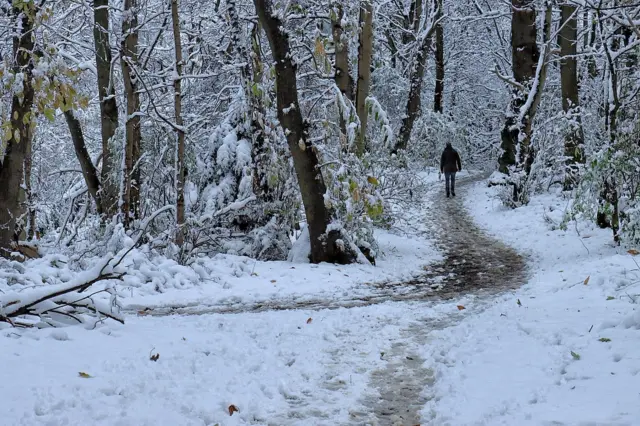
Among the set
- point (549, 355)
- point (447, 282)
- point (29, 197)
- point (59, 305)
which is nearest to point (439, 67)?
point (29, 197)

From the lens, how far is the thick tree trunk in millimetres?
11789

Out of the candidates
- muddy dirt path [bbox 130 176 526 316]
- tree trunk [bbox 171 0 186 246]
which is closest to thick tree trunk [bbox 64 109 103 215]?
tree trunk [bbox 171 0 186 246]

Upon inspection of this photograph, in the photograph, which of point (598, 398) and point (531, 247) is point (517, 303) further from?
point (531, 247)

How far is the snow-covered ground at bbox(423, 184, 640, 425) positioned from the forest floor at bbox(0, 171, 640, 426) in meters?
0.02

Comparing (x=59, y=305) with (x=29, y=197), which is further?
(x=29, y=197)

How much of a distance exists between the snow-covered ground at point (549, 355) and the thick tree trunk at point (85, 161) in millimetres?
8226

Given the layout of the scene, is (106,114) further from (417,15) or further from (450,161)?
(450,161)

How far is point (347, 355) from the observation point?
18.2 feet

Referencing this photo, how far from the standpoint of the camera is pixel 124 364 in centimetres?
434

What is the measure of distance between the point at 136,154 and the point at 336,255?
4666 mm

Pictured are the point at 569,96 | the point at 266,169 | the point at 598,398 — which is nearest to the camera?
the point at 598,398

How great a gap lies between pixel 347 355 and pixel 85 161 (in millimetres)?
8489

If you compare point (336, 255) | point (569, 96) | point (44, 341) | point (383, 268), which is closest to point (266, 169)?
point (336, 255)

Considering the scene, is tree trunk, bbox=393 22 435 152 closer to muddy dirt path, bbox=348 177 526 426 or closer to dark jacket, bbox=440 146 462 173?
dark jacket, bbox=440 146 462 173
